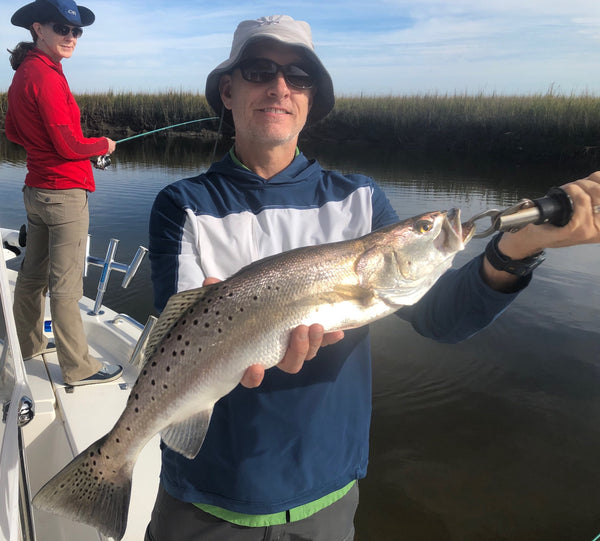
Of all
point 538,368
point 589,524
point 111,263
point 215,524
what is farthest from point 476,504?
point 111,263

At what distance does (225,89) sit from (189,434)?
1624 millimetres

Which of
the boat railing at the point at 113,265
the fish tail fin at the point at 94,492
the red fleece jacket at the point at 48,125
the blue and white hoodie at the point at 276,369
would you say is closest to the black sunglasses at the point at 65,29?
the red fleece jacket at the point at 48,125

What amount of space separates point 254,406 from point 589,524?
389cm

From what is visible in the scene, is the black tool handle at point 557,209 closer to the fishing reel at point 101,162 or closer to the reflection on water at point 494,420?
the reflection on water at point 494,420

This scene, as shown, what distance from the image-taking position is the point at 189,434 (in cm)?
181

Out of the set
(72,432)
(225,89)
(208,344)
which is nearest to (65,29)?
(225,89)

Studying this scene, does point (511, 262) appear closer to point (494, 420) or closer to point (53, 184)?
point (53, 184)

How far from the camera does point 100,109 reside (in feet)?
113

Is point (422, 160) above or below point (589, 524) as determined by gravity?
above

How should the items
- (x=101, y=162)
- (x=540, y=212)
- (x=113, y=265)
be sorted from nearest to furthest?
(x=540, y=212)
(x=113, y=265)
(x=101, y=162)

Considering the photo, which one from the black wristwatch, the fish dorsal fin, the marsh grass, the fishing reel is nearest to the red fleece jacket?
the fishing reel

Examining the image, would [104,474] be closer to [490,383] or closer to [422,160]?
[490,383]

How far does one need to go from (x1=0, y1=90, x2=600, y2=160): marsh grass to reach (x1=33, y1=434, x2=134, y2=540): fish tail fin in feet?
81.4

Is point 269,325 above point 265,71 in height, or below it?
below
